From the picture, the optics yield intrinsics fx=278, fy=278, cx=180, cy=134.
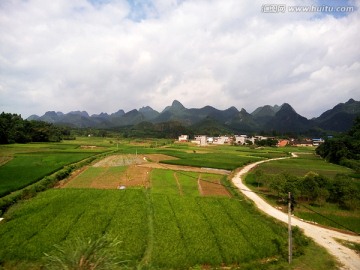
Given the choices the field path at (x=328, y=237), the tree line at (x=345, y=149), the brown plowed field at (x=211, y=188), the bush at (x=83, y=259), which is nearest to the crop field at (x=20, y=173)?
the brown plowed field at (x=211, y=188)

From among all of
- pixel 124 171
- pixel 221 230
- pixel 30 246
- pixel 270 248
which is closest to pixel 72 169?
pixel 124 171

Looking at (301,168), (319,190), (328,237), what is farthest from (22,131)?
(328,237)

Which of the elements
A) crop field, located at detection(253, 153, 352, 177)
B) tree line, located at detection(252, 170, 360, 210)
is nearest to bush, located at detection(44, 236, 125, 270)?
tree line, located at detection(252, 170, 360, 210)

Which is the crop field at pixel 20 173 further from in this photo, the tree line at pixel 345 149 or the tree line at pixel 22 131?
the tree line at pixel 345 149

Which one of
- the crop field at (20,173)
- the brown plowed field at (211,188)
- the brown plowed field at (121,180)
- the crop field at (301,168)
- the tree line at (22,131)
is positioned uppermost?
the tree line at (22,131)

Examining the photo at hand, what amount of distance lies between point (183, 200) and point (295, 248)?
10818 millimetres

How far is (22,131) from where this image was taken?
266 feet

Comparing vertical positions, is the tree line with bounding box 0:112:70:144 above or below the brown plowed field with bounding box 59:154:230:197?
above

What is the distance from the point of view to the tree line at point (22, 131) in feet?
244

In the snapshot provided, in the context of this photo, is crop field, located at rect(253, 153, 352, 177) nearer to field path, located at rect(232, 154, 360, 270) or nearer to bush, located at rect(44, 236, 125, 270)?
field path, located at rect(232, 154, 360, 270)

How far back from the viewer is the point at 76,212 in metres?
21.8

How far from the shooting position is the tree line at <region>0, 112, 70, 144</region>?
74.5 metres

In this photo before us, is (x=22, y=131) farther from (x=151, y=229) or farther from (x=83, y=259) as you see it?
(x=83, y=259)

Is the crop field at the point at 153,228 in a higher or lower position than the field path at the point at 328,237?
higher
